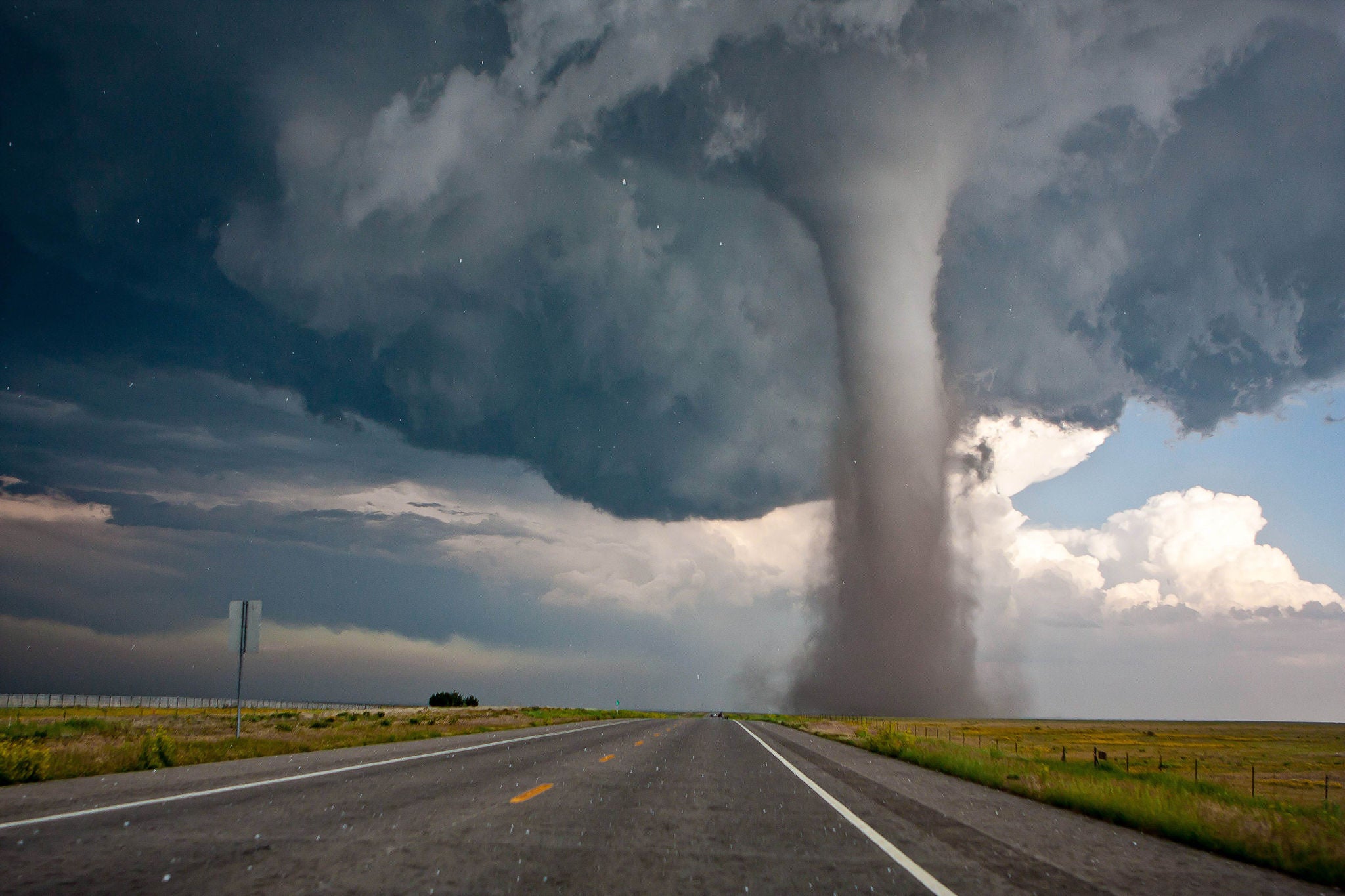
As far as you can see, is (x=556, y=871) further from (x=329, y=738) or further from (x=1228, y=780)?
(x=1228, y=780)

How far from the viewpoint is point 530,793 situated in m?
12.2

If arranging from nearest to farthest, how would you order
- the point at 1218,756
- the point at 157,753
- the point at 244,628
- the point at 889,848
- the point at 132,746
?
1. the point at 889,848
2. the point at 157,753
3. the point at 132,746
4. the point at 244,628
5. the point at 1218,756

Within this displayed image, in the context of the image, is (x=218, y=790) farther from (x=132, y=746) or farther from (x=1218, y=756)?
(x=1218, y=756)

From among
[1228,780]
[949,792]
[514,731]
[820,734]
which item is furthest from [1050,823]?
[1228,780]

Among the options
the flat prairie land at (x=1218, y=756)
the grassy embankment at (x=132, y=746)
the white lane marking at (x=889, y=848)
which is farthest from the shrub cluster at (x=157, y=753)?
the flat prairie land at (x=1218, y=756)

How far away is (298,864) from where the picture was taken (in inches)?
263

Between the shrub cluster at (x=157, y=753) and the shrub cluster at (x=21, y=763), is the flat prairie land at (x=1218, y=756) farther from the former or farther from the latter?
the shrub cluster at (x=21, y=763)

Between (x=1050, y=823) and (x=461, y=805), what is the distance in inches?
315

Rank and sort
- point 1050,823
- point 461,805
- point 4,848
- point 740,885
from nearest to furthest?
point 740,885, point 4,848, point 461,805, point 1050,823

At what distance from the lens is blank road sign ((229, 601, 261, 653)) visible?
23.0 m

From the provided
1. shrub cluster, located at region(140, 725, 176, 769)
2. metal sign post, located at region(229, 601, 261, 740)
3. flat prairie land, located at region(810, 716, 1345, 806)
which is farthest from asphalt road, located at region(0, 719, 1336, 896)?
flat prairie land, located at region(810, 716, 1345, 806)

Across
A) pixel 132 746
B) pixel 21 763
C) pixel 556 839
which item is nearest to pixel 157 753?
pixel 132 746

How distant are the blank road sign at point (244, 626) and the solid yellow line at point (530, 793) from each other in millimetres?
13626

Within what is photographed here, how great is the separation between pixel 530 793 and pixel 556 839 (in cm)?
417
